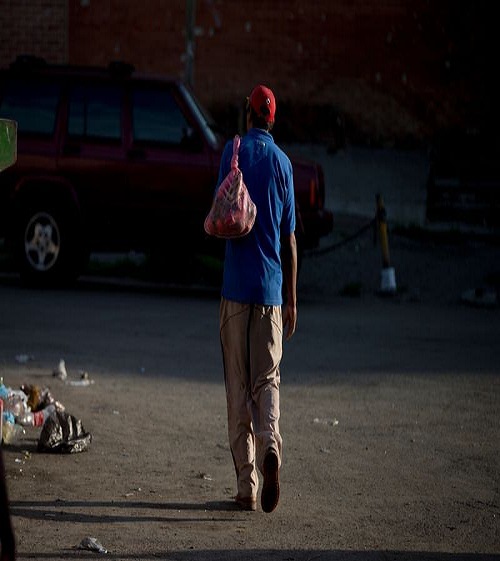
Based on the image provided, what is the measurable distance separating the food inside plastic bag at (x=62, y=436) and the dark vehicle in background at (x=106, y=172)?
23.7 ft

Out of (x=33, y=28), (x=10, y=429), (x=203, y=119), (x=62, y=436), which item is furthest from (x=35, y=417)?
(x=33, y=28)

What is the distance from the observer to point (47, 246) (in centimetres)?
1541

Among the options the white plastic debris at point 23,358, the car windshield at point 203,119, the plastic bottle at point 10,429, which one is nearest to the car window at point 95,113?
the car windshield at point 203,119

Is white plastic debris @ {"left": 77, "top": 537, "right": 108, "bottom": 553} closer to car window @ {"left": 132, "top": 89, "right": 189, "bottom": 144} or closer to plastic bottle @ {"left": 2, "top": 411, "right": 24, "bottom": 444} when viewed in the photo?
plastic bottle @ {"left": 2, "top": 411, "right": 24, "bottom": 444}

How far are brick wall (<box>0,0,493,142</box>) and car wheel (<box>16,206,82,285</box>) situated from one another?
402 inches

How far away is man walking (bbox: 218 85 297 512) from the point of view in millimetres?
6789

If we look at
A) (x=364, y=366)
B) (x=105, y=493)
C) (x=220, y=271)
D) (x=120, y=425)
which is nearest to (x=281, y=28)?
(x=220, y=271)

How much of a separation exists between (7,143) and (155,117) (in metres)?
10.7

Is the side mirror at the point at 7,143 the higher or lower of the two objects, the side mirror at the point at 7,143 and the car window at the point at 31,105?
the higher

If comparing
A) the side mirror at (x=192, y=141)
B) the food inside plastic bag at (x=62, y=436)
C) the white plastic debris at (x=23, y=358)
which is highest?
the side mirror at (x=192, y=141)

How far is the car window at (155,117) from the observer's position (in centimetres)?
1535

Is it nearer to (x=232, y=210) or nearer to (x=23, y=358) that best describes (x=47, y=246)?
(x=23, y=358)

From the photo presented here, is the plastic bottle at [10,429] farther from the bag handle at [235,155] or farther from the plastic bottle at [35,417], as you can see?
the bag handle at [235,155]

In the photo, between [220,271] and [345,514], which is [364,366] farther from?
[220,271]
